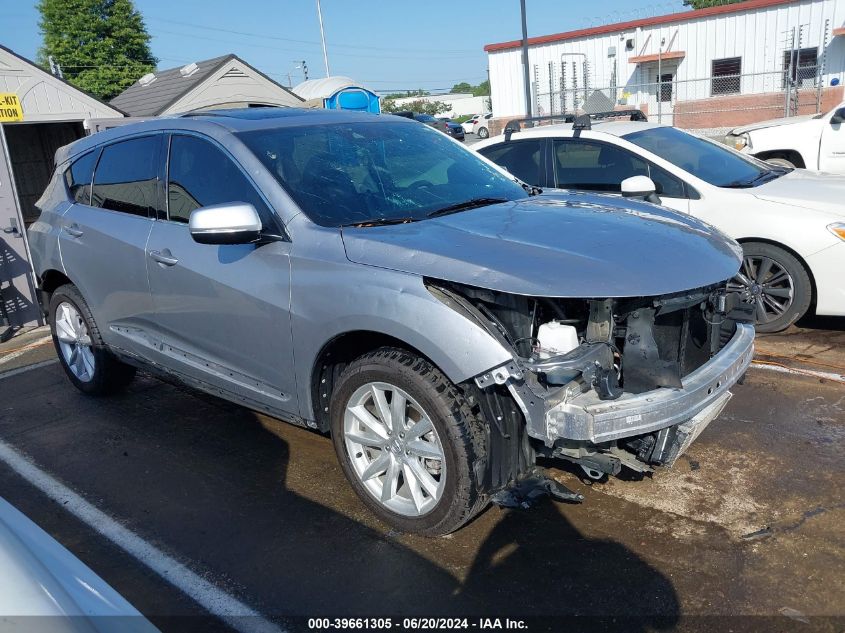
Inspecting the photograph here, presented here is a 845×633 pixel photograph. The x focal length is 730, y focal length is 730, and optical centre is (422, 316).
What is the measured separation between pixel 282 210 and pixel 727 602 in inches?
99.6

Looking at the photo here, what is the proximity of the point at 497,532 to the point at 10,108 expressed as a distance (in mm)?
7502

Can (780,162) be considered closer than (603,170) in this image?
No

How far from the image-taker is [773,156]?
1144cm

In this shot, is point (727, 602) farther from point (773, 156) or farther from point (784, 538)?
point (773, 156)

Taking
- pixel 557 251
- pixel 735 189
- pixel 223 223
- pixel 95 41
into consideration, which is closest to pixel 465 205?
pixel 557 251

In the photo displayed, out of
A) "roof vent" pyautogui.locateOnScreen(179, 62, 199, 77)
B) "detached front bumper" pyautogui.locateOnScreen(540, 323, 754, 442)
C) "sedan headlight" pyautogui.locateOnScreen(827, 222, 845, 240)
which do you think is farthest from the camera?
"roof vent" pyautogui.locateOnScreen(179, 62, 199, 77)

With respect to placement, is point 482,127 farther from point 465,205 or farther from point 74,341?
point 465,205

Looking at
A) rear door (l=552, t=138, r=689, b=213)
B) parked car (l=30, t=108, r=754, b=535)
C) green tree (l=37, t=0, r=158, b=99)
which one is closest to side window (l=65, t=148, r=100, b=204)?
parked car (l=30, t=108, r=754, b=535)

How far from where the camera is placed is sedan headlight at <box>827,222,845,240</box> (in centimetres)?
531

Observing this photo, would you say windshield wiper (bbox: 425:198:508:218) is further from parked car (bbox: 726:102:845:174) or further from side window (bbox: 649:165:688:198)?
parked car (bbox: 726:102:845:174)

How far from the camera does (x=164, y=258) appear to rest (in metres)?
4.01

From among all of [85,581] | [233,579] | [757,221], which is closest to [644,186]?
[757,221]

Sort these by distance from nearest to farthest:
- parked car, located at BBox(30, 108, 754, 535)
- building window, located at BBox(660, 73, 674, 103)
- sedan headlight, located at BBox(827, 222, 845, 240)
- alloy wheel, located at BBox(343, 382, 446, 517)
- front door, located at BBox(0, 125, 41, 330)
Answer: parked car, located at BBox(30, 108, 754, 535) < alloy wheel, located at BBox(343, 382, 446, 517) < sedan headlight, located at BBox(827, 222, 845, 240) < front door, located at BBox(0, 125, 41, 330) < building window, located at BBox(660, 73, 674, 103)

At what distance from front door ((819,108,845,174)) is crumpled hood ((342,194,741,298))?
8.67 meters
